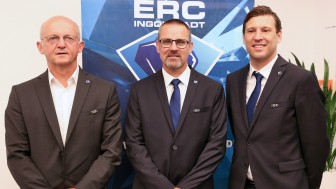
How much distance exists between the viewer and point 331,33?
12.3 ft

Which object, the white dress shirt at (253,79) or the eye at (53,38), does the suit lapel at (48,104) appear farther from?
the white dress shirt at (253,79)

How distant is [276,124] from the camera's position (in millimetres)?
2453

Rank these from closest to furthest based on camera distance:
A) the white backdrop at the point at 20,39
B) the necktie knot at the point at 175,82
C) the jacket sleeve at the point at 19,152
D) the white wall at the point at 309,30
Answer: the jacket sleeve at the point at 19,152 → the necktie knot at the point at 175,82 → the white backdrop at the point at 20,39 → the white wall at the point at 309,30

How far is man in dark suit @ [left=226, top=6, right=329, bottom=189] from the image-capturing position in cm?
A: 244

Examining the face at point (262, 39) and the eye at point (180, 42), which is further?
the eye at point (180, 42)

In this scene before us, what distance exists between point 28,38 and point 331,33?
10.2ft

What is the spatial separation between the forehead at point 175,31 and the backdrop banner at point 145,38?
641mm

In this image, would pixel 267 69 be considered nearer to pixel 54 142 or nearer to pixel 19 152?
pixel 54 142

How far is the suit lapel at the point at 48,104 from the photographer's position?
97.6 inches

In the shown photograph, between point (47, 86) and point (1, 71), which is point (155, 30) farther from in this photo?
point (1, 71)

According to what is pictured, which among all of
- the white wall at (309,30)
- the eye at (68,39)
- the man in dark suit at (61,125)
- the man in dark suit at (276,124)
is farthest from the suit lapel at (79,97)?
the white wall at (309,30)

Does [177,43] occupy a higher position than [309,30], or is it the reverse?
[309,30]

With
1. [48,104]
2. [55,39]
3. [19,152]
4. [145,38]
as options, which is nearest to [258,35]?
[145,38]

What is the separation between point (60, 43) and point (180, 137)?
1132 mm
